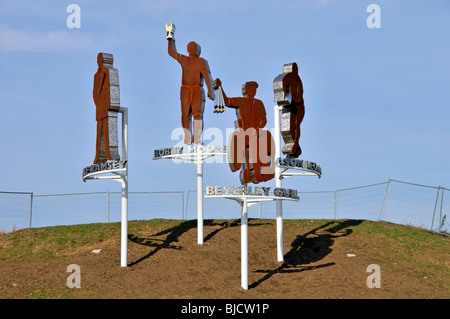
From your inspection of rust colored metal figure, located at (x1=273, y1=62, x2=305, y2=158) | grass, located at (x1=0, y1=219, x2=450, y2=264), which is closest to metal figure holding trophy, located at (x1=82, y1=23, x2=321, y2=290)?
rust colored metal figure, located at (x1=273, y1=62, x2=305, y2=158)

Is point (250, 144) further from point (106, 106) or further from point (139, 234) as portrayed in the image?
point (139, 234)

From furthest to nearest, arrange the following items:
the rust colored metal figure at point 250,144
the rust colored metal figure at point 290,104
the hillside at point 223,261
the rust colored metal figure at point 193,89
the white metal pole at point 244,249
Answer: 1. the rust colored metal figure at point 193,89
2. the rust colored metal figure at point 290,104
3. the rust colored metal figure at point 250,144
4. the hillside at point 223,261
5. the white metal pole at point 244,249

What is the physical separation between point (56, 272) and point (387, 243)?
1445 cm

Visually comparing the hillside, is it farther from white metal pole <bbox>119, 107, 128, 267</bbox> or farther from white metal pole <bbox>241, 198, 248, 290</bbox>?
white metal pole <bbox>119, 107, 128, 267</bbox>

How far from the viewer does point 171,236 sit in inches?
1315

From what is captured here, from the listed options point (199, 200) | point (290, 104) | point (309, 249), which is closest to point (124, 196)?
point (199, 200)

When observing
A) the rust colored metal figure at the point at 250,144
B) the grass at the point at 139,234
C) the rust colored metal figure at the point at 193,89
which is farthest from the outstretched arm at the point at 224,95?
the grass at the point at 139,234

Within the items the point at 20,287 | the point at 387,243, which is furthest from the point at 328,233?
the point at 20,287

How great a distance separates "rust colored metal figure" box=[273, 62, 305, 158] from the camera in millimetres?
28812

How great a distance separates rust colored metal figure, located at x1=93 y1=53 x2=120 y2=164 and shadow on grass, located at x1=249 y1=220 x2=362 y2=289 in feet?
25.4

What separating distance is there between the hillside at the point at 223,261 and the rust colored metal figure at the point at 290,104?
4.79 metres

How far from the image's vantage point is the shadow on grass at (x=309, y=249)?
29.5m

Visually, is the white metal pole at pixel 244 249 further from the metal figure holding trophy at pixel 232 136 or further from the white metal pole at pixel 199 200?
the white metal pole at pixel 199 200
